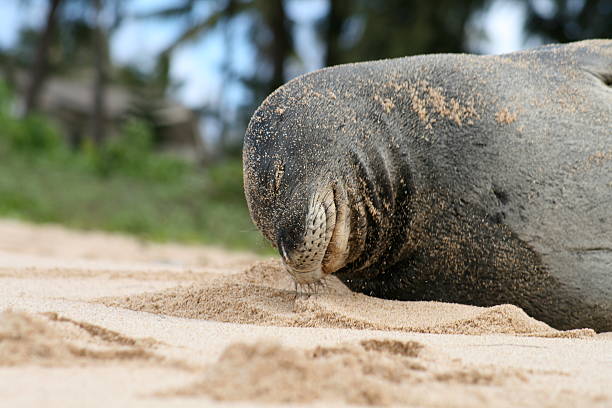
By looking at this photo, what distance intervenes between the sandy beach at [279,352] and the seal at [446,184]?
0.18 metres

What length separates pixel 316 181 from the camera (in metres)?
2.88

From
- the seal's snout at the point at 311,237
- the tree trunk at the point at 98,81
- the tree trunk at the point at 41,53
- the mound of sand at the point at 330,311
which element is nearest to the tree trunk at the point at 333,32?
the tree trunk at the point at 98,81

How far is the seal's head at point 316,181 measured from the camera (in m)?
2.85

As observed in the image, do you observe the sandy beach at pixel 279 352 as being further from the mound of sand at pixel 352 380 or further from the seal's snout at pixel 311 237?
the seal's snout at pixel 311 237

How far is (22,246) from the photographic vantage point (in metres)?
6.45

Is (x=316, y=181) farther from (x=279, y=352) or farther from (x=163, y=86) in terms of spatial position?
(x=163, y=86)

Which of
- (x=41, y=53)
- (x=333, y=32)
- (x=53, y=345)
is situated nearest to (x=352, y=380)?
(x=53, y=345)

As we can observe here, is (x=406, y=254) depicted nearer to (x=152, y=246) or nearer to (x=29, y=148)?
(x=152, y=246)

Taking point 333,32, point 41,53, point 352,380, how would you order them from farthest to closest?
point 41,53
point 333,32
point 352,380

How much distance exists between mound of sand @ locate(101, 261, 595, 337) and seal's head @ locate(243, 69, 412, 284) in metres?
0.17

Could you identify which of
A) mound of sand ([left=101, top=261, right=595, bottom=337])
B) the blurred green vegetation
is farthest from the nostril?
the blurred green vegetation

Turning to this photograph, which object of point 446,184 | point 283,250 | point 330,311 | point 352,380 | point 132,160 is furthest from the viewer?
point 132,160

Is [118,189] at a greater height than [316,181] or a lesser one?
lesser

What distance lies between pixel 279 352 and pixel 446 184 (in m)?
1.55
